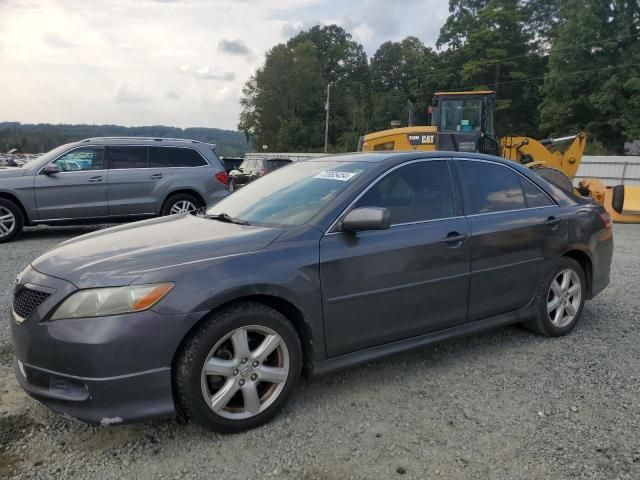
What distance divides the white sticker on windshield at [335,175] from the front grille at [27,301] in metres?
1.90

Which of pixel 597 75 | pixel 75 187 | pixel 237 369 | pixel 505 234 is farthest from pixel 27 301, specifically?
pixel 597 75

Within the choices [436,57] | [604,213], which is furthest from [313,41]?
[604,213]

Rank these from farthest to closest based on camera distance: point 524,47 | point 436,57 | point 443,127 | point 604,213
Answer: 1. point 436,57
2. point 524,47
3. point 443,127
4. point 604,213

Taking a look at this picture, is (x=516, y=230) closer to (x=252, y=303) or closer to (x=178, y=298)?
(x=252, y=303)

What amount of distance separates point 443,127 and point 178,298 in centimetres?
1264

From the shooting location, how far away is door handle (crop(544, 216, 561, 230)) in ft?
14.2

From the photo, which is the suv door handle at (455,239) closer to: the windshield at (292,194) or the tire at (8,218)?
the windshield at (292,194)

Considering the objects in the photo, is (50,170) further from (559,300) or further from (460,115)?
(460,115)

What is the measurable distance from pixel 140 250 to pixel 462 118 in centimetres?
1261

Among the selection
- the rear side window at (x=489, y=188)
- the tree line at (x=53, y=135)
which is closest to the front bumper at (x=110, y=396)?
the rear side window at (x=489, y=188)

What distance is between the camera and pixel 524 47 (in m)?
51.8

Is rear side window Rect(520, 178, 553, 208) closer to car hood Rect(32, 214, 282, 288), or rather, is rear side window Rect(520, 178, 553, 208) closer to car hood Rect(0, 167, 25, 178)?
car hood Rect(32, 214, 282, 288)

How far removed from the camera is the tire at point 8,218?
8.68m

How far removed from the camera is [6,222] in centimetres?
870
